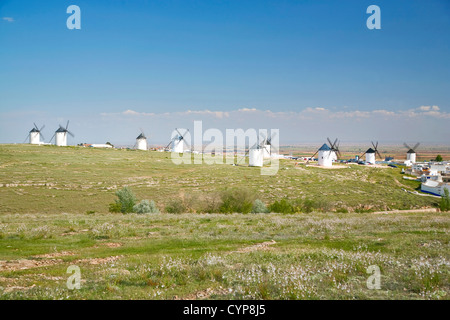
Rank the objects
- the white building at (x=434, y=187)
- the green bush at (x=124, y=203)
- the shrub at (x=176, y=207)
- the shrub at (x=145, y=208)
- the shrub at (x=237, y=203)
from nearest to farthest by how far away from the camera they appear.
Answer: the shrub at (x=145, y=208) → the green bush at (x=124, y=203) → the shrub at (x=176, y=207) → the shrub at (x=237, y=203) → the white building at (x=434, y=187)

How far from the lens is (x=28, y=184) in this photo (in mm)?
47250

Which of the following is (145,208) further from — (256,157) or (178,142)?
(178,142)

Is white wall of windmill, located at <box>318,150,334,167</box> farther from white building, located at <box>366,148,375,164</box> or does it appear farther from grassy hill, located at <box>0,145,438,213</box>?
white building, located at <box>366,148,375,164</box>

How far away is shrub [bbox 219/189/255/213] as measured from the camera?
34.9 metres

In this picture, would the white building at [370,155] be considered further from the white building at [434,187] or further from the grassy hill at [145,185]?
the white building at [434,187]

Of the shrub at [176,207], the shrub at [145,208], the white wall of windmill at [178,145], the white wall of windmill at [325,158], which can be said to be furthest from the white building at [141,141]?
the shrub at [145,208]

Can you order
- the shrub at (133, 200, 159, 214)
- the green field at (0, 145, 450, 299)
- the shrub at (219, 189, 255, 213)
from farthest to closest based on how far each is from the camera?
the shrub at (219, 189, 255, 213)
the shrub at (133, 200, 159, 214)
the green field at (0, 145, 450, 299)

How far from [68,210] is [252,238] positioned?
28722 mm

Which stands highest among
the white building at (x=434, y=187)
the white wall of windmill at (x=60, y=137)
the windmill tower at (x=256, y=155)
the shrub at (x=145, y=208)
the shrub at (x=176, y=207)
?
the white wall of windmill at (x=60, y=137)

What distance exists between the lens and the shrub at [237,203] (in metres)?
34.9

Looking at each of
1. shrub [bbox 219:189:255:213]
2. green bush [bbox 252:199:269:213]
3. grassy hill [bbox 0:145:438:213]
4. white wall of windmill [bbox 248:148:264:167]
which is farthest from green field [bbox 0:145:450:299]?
white wall of windmill [bbox 248:148:264:167]

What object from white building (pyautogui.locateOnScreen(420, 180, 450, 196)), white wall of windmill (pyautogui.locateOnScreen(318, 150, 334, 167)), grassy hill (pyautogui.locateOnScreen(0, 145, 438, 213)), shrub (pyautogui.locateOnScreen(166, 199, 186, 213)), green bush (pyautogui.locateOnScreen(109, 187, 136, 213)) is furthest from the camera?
white wall of windmill (pyautogui.locateOnScreen(318, 150, 334, 167))

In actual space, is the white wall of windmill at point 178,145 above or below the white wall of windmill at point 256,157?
above
